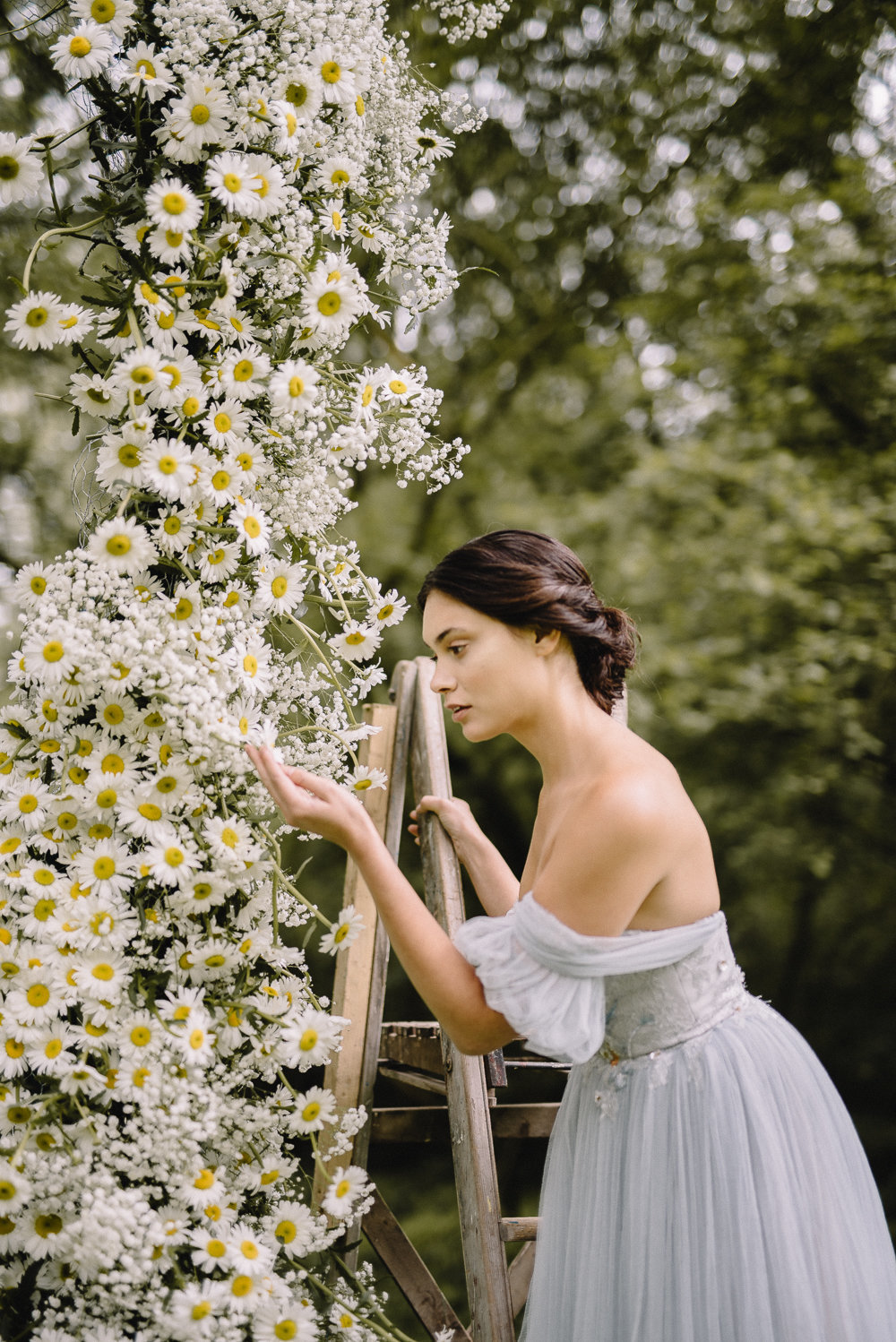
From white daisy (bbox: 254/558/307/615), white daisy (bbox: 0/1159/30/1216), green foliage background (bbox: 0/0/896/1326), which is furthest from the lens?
green foliage background (bbox: 0/0/896/1326)

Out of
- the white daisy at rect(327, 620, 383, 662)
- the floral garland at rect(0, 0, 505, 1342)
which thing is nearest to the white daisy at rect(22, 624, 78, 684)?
the floral garland at rect(0, 0, 505, 1342)

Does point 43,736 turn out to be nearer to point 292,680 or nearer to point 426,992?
point 292,680

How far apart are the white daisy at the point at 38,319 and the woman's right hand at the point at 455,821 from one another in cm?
105

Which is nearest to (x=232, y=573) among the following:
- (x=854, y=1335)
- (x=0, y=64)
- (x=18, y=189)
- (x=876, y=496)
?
(x=18, y=189)

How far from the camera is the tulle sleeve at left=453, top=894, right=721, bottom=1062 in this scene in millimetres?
1324

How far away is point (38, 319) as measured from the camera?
127 centimetres

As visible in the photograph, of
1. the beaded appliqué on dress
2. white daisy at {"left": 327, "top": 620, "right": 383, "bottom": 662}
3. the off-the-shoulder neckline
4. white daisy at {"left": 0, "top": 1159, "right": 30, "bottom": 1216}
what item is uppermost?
white daisy at {"left": 327, "top": 620, "right": 383, "bottom": 662}

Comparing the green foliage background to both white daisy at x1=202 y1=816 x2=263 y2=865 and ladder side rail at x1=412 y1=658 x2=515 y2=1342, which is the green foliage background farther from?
white daisy at x1=202 y1=816 x2=263 y2=865

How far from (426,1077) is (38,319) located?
1539 mm

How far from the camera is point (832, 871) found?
522 centimetres

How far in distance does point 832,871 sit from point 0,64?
194 inches

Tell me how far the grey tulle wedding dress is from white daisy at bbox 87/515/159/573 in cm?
67

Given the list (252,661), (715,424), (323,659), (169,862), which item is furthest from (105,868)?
(715,424)

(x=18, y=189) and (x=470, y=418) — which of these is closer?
(x=18, y=189)
